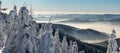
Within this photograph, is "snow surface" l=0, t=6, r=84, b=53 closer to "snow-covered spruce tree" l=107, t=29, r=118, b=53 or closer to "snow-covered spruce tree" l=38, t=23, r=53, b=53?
"snow-covered spruce tree" l=38, t=23, r=53, b=53

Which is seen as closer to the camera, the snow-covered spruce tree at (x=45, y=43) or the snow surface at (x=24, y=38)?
the snow surface at (x=24, y=38)

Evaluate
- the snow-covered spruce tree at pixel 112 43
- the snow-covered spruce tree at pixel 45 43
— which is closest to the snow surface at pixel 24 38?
the snow-covered spruce tree at pixel 45 43

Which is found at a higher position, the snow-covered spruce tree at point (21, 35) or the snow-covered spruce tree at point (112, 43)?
the snow-covered spruce tree at point (21, 35)

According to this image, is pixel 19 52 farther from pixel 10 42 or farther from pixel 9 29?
pixel 9 29

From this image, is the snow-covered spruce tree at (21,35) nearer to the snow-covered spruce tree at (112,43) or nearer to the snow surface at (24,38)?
the snow surface at (24,38)

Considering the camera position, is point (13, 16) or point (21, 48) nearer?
point (21, 48)

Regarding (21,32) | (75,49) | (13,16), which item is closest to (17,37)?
(21,32)

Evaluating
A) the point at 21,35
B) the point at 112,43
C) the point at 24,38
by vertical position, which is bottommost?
the point at 112,43

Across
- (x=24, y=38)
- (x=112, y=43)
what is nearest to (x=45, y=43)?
(x=24, y=38)

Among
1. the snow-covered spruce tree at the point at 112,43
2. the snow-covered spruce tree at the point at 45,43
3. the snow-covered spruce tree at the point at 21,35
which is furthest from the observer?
the snow-covered spruce tree at the point at 112,43

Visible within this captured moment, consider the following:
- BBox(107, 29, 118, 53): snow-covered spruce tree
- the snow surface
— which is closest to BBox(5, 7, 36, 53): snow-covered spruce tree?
the snow surface

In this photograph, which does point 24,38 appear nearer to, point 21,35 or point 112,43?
point 21,35
